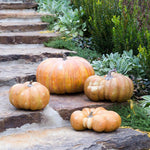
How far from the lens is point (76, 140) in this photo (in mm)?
2451

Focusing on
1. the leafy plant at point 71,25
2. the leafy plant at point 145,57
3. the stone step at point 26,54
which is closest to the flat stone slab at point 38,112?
the leafy plant at point 145,57

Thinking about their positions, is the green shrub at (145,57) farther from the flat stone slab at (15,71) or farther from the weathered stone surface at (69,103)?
the flat stone slab at (15,71)

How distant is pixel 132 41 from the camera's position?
13.3 ft

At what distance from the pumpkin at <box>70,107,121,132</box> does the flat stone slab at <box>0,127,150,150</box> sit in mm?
61

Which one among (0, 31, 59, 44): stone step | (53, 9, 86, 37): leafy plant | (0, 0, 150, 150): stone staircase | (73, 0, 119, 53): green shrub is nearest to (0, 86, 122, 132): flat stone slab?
(0, 0, 150, 150): stone staircase

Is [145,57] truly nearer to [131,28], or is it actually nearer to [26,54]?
[131,28]

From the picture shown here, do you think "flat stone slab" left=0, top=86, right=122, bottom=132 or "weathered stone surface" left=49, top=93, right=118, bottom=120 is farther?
"weathered stone surface" left=49, top=93, right=118, bottom=120

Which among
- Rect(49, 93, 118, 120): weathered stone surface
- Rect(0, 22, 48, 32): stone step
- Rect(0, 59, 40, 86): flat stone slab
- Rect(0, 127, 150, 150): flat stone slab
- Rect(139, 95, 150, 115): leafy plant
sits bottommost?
Rect(0, 127, 150, 150): flat stone slab

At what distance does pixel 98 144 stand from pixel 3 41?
3544 millimetres

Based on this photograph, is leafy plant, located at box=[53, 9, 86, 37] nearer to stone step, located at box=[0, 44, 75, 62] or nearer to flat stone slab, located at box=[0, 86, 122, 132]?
stone step, located at box=[0, 44, 75, 62]

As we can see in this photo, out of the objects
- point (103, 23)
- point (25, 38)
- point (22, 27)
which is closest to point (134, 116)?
point (103, 23)

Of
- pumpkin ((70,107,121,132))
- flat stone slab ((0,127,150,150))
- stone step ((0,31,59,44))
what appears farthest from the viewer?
stone step ((0,31,59,44))

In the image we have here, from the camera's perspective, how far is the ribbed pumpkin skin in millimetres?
3287

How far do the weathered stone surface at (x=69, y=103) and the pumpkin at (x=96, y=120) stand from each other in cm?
19
